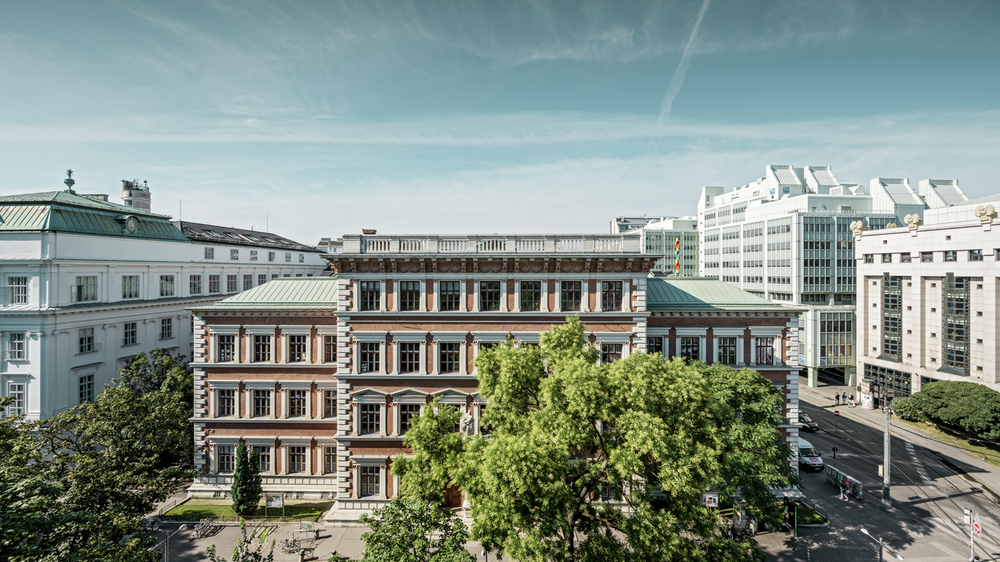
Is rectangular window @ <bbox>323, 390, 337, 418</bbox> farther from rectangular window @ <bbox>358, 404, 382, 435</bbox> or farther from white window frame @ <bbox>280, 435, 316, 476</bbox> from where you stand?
rectangular window @ <bbox>358, 404, 382, 435</bbox>

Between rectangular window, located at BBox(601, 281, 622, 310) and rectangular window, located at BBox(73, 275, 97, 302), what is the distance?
4910 cm

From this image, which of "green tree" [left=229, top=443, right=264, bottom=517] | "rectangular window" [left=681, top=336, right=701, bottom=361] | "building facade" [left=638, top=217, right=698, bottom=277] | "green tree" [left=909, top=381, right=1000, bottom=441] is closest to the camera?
"green tree" [left=229, top=443, right=264, bottom=517]

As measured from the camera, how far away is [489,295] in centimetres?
3453

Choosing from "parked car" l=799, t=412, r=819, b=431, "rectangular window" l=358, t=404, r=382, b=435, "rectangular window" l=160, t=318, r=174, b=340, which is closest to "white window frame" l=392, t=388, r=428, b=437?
"rectangular window" l=358, t=404, r=382, b=435

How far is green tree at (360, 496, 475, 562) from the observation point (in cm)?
1784

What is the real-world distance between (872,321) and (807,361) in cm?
1106

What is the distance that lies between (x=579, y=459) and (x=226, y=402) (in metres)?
31.4

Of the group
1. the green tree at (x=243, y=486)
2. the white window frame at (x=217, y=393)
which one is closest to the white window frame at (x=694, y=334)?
the green tree at (x=243, y=486)

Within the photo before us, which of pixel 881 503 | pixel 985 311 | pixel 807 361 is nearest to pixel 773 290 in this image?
pixel 807 361

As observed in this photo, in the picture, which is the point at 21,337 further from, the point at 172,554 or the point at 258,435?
the point at 172,554

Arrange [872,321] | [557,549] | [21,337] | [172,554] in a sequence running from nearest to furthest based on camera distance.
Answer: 1. [557,549]
2. [172,554]
3. [21,337]
4. [872,321]

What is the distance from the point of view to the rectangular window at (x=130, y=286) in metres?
48.0

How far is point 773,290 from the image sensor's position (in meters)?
84.6

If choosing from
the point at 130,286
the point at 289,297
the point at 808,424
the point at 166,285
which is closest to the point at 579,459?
the point at 289,297
